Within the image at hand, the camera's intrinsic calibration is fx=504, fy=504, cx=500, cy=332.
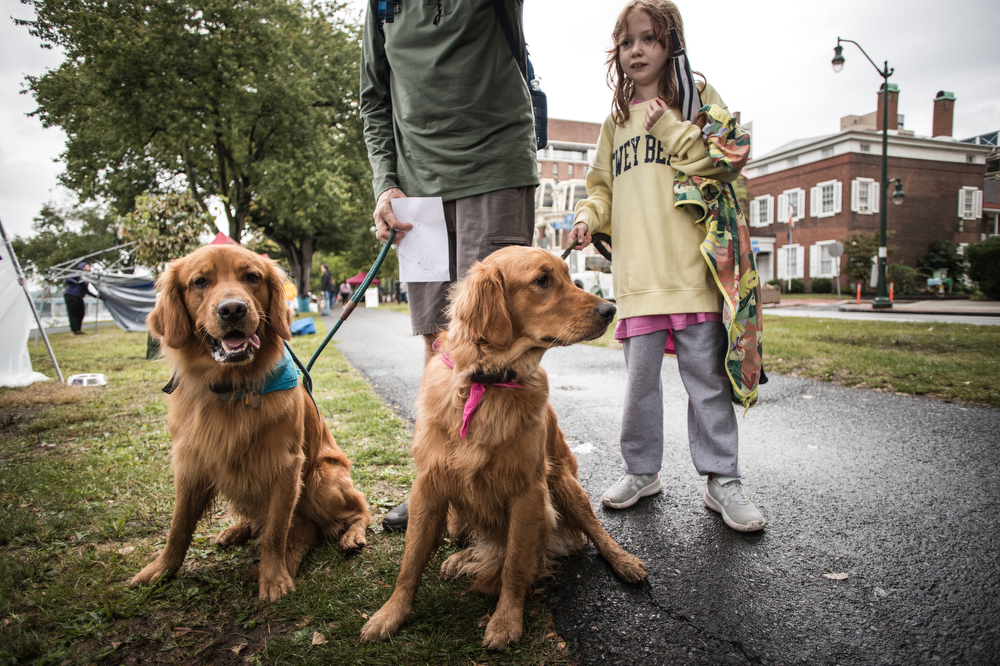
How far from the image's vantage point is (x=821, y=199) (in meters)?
34.4

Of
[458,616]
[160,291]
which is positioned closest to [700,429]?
[458,616]

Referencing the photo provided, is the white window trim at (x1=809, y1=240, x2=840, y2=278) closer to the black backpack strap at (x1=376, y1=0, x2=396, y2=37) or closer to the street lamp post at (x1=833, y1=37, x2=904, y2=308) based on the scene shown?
the street lamp post at (x1=833, y1=37, x2=904, y2=308)

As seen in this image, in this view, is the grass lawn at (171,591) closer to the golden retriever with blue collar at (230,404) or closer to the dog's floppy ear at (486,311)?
the golden retriever with blue collar at (230,404)

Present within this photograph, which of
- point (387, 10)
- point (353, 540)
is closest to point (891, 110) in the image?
point (387, 10)

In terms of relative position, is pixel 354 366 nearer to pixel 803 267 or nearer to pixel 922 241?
pixel 803 267

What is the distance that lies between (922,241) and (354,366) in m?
41.4

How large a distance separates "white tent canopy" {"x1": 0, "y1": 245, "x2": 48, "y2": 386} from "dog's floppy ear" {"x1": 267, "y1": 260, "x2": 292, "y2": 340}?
633cm

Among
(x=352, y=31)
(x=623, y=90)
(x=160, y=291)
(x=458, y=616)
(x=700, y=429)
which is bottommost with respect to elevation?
A: (x=458, y=616)

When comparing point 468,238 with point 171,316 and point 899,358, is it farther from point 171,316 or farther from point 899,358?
point 899,358

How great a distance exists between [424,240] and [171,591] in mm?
1874

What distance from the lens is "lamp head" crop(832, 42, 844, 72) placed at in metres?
20.0

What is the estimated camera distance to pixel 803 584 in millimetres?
2012

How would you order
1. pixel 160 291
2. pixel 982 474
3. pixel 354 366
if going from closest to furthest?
pixel 160 291, pixel 982 474, pixel 354 366

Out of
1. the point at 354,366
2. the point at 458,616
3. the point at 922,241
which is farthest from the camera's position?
the point at 922,241
